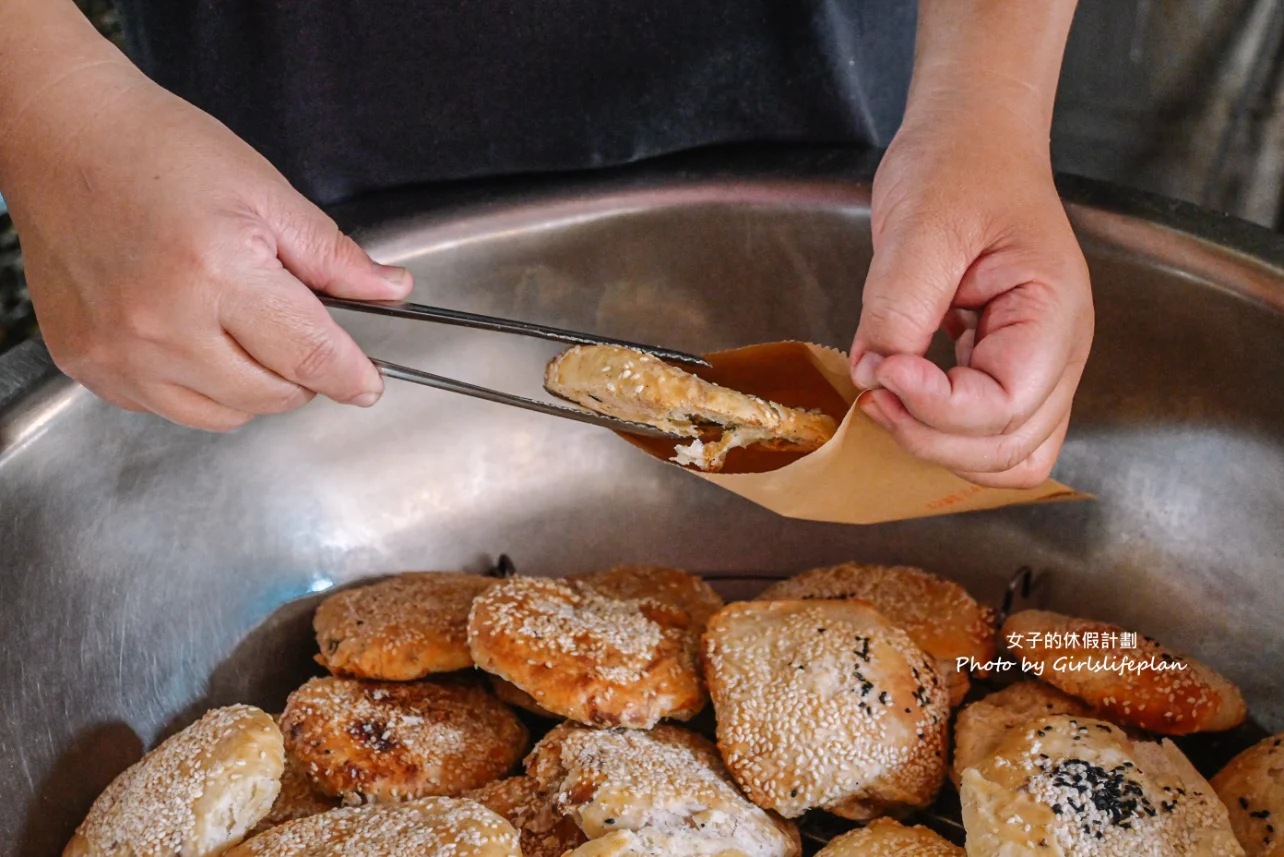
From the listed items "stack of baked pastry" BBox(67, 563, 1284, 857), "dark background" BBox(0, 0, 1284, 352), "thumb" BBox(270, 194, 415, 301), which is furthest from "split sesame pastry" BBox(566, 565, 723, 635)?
"dark background" BBox(0, 0, 1284, 352)

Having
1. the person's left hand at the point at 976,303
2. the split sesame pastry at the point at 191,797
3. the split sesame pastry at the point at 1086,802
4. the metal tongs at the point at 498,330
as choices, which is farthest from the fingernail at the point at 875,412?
the split sesame pastry at the point at 191,797

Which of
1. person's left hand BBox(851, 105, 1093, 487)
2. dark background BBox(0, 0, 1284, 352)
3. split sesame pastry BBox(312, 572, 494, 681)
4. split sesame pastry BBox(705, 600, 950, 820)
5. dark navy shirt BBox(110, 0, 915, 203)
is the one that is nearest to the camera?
person's left hand BBox(851, 105, 1093, 487)

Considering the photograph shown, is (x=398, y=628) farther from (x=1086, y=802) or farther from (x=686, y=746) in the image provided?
(x=1086, y=802)

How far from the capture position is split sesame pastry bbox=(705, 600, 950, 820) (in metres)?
0.84

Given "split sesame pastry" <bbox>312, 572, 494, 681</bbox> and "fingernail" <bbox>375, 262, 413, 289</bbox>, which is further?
"split sesame pastry" <bbox>312, 572, 494, 681</bbox>

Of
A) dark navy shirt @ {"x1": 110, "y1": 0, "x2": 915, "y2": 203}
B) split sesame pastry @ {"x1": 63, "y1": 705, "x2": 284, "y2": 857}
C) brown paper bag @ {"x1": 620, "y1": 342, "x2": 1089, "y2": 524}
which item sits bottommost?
split sesame pastry @ {"x1": 63, "y1": 705, "x2": 284, "y2": 857}

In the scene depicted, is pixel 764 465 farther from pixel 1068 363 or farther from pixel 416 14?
pixel 416 14

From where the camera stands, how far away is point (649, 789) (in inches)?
31.8

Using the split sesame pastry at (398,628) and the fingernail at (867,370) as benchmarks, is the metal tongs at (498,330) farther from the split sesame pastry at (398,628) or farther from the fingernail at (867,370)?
the split sesame pastry at (398,628)

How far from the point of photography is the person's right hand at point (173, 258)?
0.74 metres

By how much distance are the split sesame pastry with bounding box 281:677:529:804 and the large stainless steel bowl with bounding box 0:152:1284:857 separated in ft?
0.47

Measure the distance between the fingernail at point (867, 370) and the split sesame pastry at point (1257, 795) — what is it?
419 millimetres

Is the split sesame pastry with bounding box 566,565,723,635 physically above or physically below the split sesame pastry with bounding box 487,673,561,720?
above

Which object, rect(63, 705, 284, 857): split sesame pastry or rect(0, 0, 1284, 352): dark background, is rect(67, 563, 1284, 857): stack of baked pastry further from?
rect(0, 0, 1284, 352): dark background
